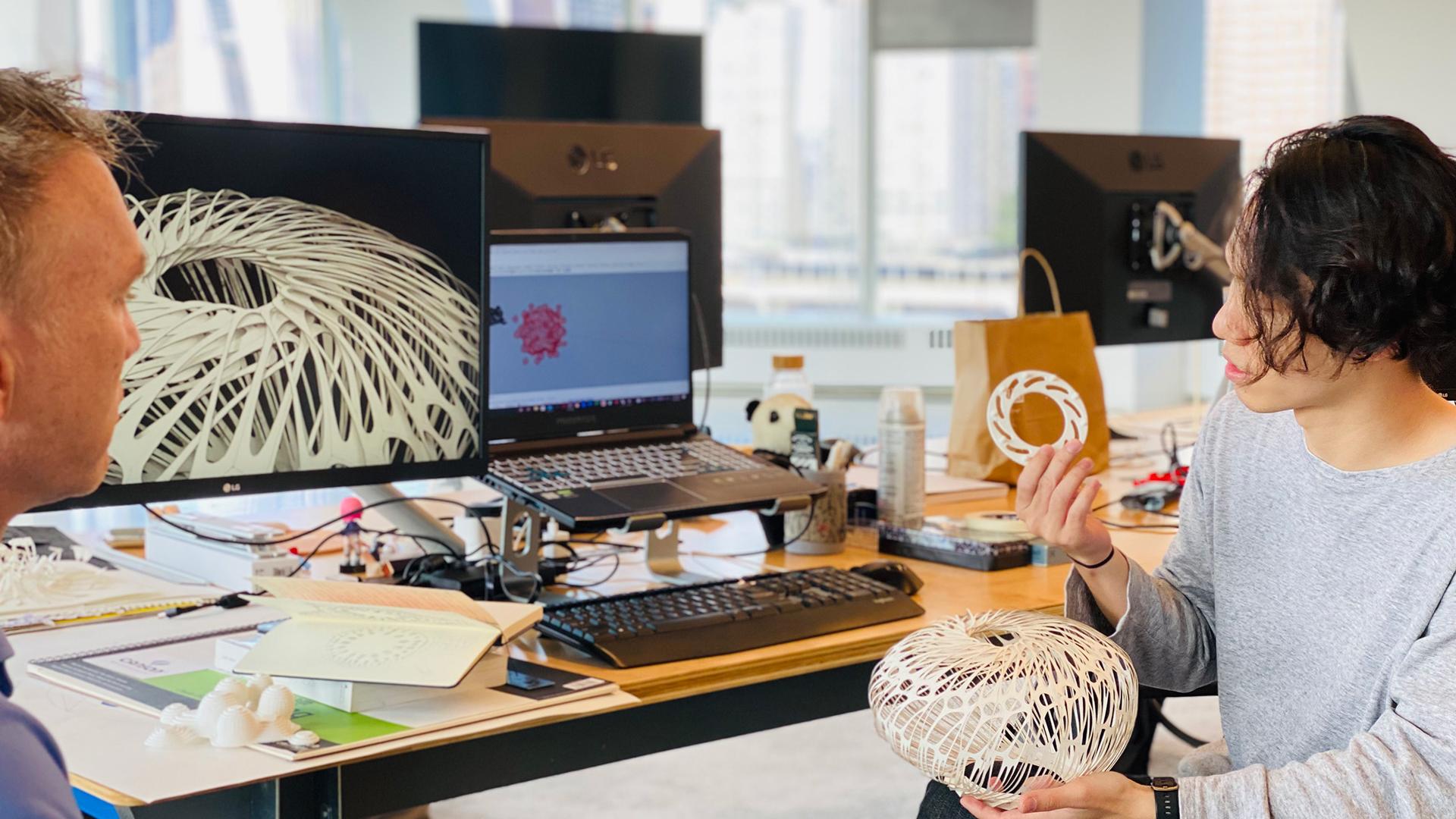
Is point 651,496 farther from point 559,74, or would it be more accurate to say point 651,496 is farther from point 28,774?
point 559,74

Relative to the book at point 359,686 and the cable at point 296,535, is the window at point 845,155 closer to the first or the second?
the cable at point 296,535

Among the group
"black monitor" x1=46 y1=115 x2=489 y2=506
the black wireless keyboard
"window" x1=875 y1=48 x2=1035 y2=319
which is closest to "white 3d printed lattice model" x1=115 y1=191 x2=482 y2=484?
"black monitor" x1=46 y1=115 x2=489 y2=506

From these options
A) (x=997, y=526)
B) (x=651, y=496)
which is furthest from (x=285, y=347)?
(x=997, y=526)

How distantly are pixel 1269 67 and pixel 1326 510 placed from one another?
16.3 ft

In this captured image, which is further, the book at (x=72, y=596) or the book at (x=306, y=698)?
the book at (x=72, y=596)

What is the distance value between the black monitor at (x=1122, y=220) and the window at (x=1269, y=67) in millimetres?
3169

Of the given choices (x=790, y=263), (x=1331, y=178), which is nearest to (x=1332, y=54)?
(x=790, y=263)

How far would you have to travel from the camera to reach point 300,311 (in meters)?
1.65

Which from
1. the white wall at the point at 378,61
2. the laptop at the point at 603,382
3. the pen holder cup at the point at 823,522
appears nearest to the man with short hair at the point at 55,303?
the laptop at the point at 603,382

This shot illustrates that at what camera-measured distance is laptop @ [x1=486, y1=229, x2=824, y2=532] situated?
1853mm

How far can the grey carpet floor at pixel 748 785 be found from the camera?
2.95m

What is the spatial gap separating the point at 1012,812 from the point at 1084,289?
1592 millimetres

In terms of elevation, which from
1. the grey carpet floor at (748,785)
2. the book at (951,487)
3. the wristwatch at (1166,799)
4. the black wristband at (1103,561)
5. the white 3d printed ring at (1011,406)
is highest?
the white 3d printed ring at (1011,406)

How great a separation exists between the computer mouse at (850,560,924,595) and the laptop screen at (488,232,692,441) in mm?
433
